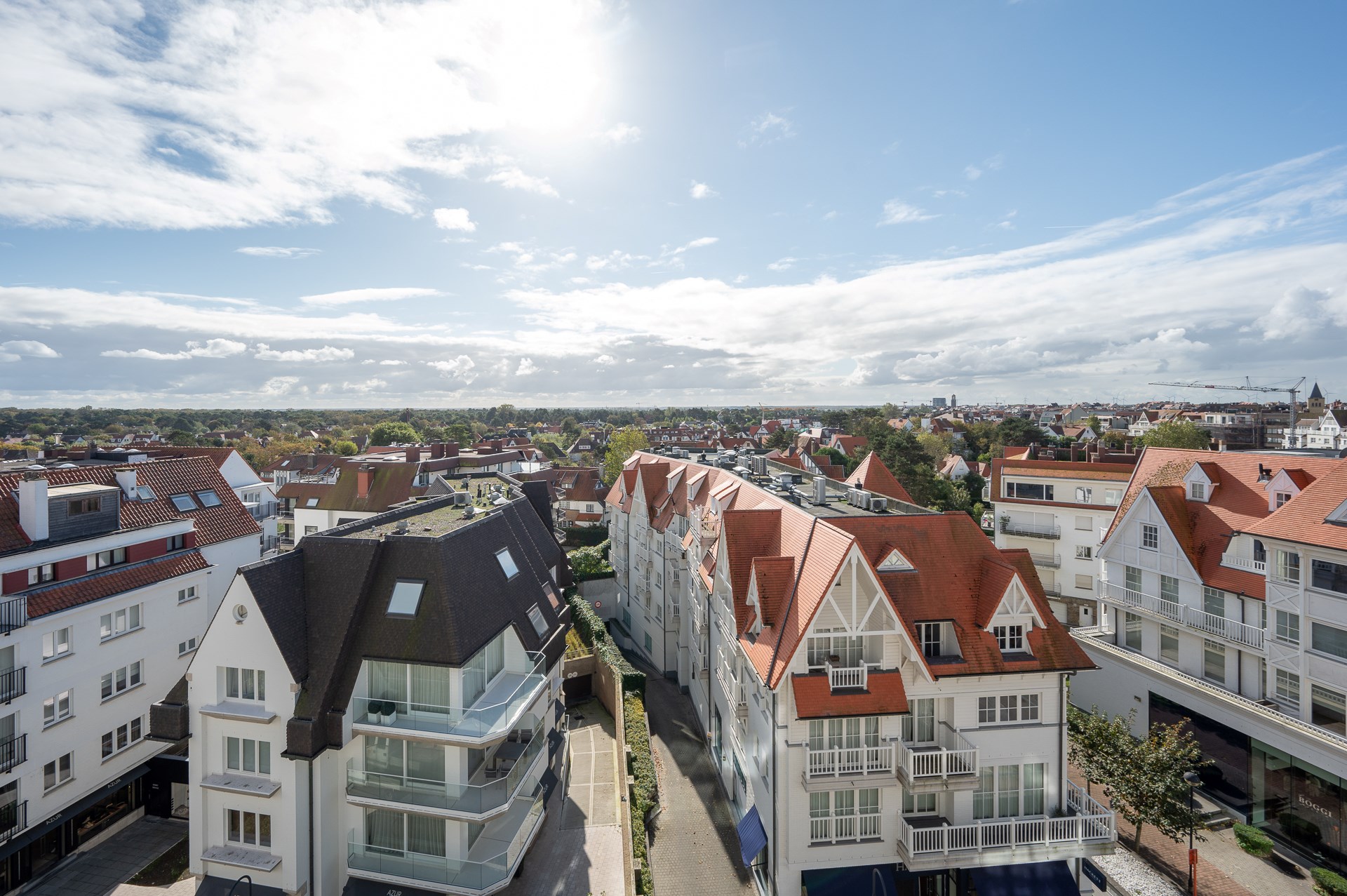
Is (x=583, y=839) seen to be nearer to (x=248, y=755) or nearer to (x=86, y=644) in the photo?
(x=248, y=755)

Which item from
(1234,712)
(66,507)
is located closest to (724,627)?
(1234,712)

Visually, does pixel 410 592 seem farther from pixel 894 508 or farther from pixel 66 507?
pixel 894 508

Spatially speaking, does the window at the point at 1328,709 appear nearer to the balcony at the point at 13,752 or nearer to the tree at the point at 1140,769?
the tree at the point at 1140,769

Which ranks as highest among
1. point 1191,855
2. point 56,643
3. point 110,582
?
point 110,582

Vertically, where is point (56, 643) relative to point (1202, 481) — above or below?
below

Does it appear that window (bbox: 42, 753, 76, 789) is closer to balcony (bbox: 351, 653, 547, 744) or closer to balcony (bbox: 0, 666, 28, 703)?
balcony (bbox: 0, 666, 28, 703)

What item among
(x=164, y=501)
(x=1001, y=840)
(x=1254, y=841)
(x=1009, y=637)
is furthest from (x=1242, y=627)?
(x=164, y=501)

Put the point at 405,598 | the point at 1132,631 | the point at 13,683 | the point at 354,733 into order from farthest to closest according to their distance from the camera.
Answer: the point at 1132,631 < the point at 13,683 < the point at 405,598 < the point at 354,733

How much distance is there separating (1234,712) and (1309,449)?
17.3 metres

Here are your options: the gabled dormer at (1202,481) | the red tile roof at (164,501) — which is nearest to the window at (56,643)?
the red tile roof at (164,501)

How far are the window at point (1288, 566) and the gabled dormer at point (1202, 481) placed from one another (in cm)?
629

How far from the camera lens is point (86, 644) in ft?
82.2

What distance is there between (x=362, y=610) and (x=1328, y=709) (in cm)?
3523

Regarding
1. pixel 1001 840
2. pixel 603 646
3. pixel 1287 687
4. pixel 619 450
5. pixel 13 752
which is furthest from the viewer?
pixel 619 450
